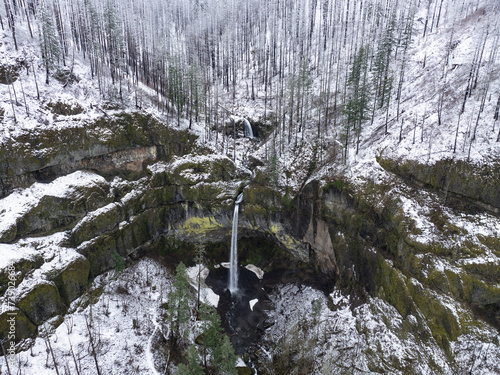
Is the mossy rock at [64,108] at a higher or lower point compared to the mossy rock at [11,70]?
lower

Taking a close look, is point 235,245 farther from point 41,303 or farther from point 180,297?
point 41,303

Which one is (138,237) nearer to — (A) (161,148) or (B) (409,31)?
(A) (161,148)

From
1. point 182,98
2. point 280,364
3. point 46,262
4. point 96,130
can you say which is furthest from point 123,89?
point 280,364

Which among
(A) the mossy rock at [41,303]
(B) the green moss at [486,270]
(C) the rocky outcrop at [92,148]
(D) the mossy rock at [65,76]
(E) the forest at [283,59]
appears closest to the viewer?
(B) the green moss at [486,270]

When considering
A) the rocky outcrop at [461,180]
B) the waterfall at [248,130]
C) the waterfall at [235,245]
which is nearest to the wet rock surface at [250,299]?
→ the waterfall at [235,245]

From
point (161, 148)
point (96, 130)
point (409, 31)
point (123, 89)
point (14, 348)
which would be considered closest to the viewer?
point (14, 348)

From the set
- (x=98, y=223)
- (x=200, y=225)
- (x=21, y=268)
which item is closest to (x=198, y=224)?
(x=200, y=225)

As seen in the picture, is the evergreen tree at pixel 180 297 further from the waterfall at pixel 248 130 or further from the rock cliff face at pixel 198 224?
the waterfall at pixel 248 130
